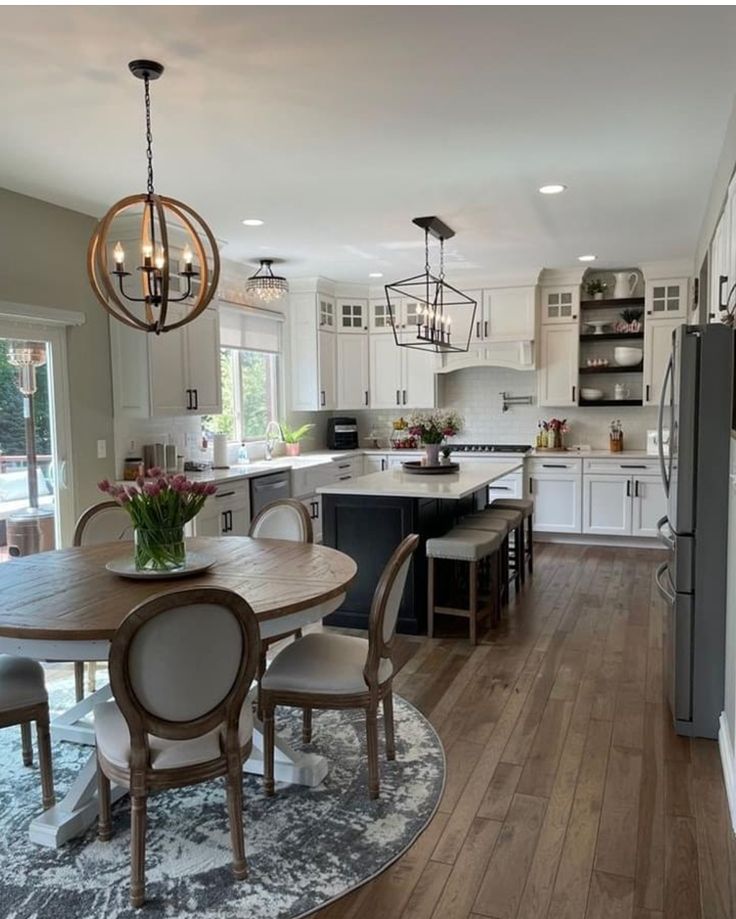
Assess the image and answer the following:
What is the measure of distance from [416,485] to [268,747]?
224 cm

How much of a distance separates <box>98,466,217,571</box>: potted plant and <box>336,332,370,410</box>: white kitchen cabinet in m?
5.04

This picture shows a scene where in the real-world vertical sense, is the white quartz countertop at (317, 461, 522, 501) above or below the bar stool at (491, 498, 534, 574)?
above

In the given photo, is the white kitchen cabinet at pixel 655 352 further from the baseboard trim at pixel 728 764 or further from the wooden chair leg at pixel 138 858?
the wooden chair leg at pixel 138 858

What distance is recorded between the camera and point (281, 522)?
3607mm

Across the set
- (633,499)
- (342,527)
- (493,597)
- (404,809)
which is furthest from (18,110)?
(633,499)

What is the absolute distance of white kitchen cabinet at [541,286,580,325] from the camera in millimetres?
6945

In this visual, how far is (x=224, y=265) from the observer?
20.3ft

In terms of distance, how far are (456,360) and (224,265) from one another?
2.56m

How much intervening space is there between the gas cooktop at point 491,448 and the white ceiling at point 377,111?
2.66 meters

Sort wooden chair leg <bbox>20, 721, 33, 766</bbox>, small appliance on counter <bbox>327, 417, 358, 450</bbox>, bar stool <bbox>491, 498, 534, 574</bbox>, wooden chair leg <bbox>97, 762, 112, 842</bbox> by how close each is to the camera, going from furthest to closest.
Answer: small appliance on counter <bbox>327, 417, 358, 450</bbox> → bar stool <bbox>491, 498, 534, 574</bbox> → wooden chair leg <bbox>20, 721, 33, 766</bbox> → wooden chair leg <bbox>97, 762, 112, 842</bbox>

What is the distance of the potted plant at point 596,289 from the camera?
→ 694cm

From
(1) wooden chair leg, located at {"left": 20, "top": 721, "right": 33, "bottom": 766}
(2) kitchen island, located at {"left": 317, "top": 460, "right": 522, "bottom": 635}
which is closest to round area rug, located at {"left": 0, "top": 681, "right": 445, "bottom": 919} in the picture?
(1) wooden chair leg, located at {"left": 20, "top": 721, "right": 33, "bottom": 766}

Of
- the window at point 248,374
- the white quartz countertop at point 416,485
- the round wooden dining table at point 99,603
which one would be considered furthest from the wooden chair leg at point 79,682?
the window at point 248,374

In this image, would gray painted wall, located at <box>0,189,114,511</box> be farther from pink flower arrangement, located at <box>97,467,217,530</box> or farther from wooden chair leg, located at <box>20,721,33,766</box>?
pink flower arrangement, located at <box>97,467,217,530</box>
